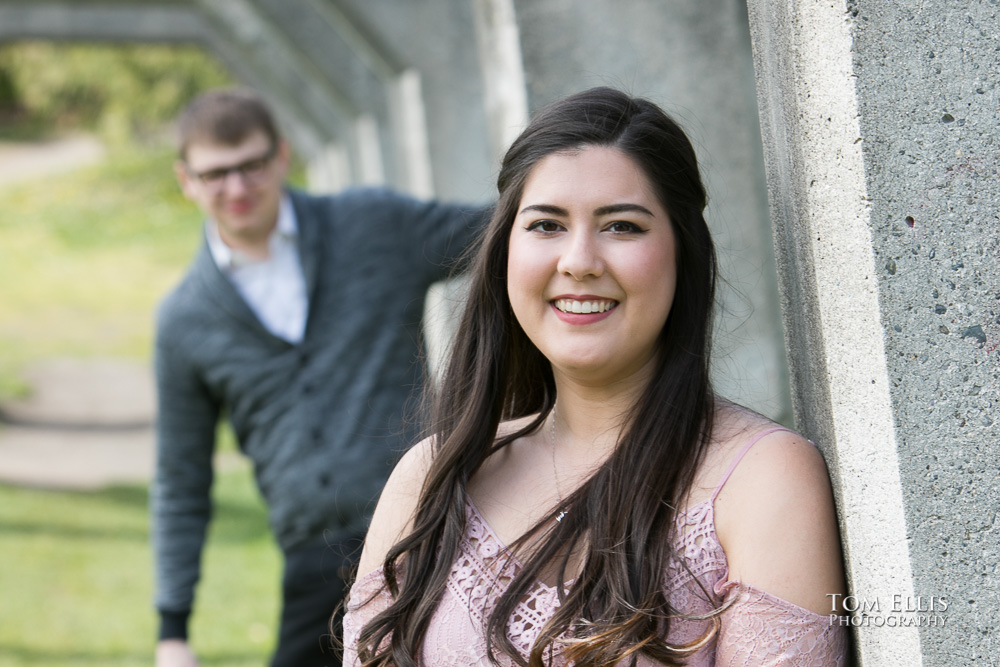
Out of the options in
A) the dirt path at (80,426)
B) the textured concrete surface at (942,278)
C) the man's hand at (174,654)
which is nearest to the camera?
the textured concrete surface at (942,278)

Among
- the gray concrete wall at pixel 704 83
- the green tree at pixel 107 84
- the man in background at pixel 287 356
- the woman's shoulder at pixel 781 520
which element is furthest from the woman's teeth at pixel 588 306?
the green tree at pixel 107 84

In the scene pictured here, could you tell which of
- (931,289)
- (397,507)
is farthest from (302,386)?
(931,289)

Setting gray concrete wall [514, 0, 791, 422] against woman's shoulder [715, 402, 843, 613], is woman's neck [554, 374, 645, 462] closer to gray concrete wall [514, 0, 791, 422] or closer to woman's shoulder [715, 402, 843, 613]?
woman's shoulder [715, 402, 843, 613]

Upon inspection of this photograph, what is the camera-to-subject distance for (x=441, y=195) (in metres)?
6.56

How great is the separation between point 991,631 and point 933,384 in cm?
33

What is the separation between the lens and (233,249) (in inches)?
151

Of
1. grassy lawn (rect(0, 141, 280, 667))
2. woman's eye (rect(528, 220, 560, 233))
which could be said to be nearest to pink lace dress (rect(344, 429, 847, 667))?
woman's eye (rect(528, 220, 560, 233))

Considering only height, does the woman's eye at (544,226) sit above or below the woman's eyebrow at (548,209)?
below

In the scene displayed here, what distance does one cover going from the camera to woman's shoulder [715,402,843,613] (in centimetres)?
177

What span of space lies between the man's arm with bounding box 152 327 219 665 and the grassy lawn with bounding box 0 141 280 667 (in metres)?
3.21

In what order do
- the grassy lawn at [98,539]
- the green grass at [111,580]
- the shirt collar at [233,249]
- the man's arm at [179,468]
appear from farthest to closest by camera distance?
the grassy lawn at [98,539] < the green grass at [111,580] < the shirt collar at [233,249] < the man's arm at [179,468]

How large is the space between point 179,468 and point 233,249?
0.71 metres

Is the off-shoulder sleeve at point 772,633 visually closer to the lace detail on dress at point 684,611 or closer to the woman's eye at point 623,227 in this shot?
the lace detail on dress at point 684,611

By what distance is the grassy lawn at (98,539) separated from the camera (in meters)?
7.46
